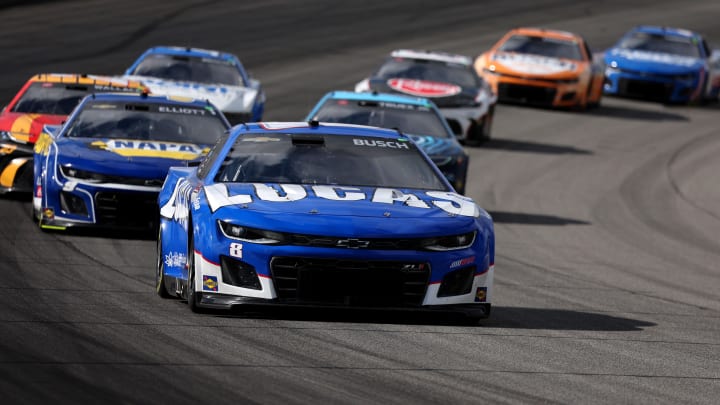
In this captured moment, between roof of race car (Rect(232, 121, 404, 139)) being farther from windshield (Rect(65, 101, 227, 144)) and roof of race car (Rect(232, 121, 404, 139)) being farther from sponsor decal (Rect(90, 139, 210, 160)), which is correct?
windshield (Rect(65, 101, 227, 144))

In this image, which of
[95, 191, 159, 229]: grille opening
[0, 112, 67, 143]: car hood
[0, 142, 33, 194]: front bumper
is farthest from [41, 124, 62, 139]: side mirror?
[95, 191, 159, 229]: grille opening

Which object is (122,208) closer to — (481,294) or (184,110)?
(184,110)

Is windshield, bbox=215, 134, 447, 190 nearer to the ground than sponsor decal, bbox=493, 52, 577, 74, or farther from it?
farther from it

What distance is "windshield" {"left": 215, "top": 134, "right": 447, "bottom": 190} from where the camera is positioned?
9836 millimetres

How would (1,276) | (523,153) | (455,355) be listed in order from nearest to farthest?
(455,355), (1,276), (523,153)

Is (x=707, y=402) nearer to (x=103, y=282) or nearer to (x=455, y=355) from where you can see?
(x=455, y=355)

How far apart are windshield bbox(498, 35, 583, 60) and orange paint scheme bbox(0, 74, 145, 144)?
1162 cm

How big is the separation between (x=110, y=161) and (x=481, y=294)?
5246 millimetres

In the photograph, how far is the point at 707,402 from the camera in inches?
288

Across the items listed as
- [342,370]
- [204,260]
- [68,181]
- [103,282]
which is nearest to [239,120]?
[68,181]

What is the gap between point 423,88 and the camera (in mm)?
22578

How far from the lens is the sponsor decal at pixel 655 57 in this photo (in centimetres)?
3156

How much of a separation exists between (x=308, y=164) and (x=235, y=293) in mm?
1344

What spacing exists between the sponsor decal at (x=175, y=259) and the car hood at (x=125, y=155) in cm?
354
